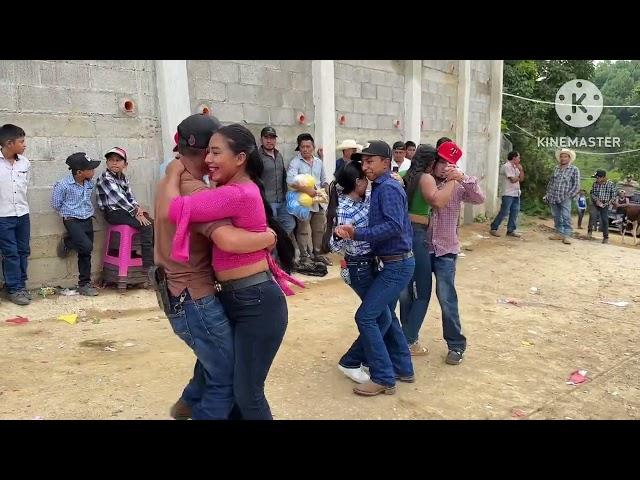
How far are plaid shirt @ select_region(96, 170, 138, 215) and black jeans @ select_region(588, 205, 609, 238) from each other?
406 inches

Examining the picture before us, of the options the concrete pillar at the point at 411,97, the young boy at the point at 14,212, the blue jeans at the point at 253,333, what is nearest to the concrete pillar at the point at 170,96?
the young boy at the point at 14,212

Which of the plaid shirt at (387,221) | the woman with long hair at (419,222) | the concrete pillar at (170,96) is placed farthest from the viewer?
the concrete pillar at (170,96)

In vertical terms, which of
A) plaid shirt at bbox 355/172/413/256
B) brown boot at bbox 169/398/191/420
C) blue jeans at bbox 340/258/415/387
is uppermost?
plaid shirt at bbox 355/172/413/256

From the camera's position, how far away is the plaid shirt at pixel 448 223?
4.24 m

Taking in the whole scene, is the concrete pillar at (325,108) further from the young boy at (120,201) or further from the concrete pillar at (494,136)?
the concrete pillar at (494,136)

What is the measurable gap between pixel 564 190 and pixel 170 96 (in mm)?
7932

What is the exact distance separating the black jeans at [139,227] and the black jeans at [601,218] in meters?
10.1

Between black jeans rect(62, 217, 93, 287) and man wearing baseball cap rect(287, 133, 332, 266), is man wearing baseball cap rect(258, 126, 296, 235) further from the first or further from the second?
black jeans rect(62, 217, 93, 287)

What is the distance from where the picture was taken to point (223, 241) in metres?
2.31

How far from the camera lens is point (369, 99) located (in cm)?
934

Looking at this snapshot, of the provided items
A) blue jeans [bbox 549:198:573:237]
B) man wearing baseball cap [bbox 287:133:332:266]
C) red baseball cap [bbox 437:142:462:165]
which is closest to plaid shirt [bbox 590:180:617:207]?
blue jeans [bbox 549:198:573:237]

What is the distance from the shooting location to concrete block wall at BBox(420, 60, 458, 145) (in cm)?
1090

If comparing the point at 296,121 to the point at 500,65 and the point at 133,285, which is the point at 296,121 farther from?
the point at 500,65
